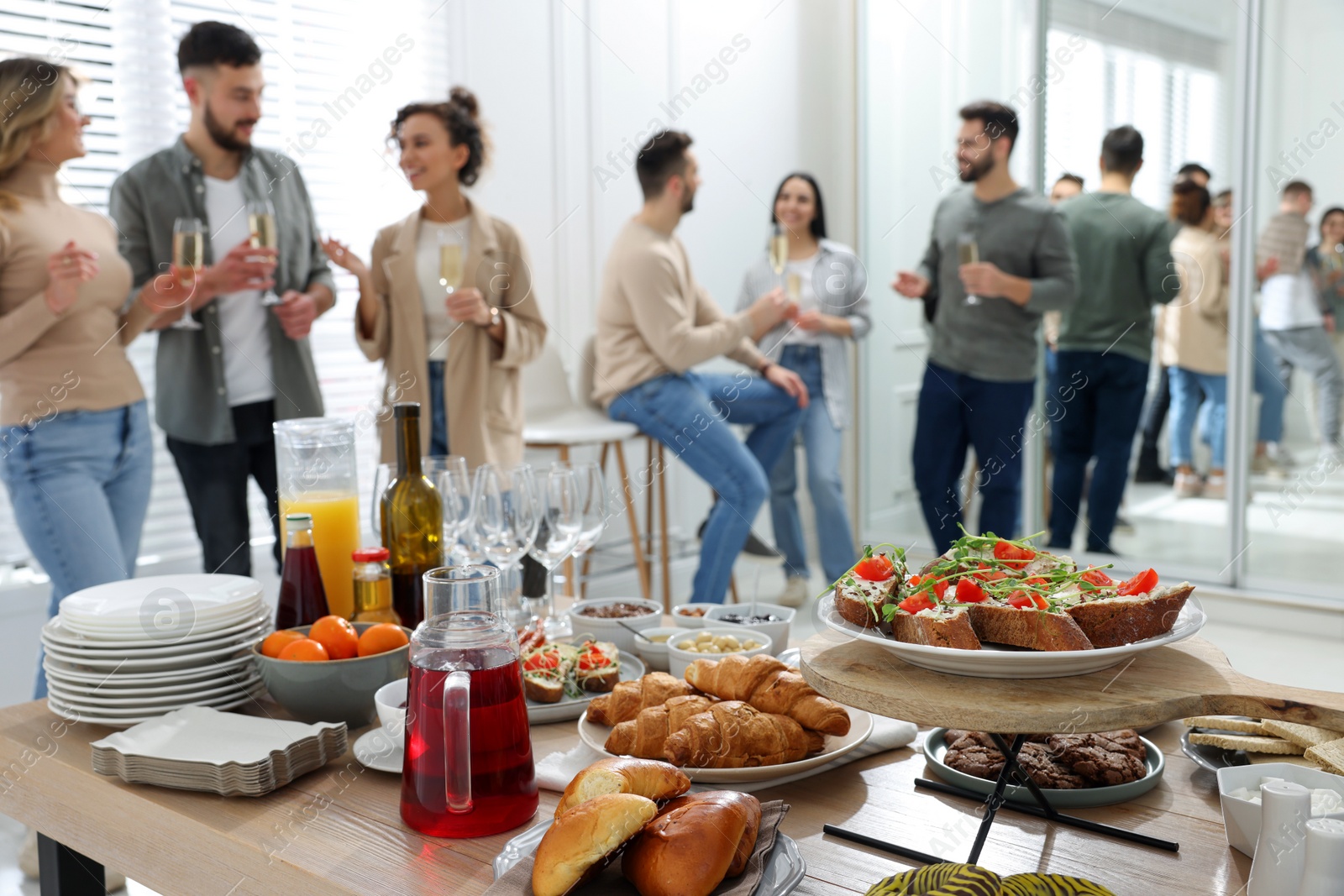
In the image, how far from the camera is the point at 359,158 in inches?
142

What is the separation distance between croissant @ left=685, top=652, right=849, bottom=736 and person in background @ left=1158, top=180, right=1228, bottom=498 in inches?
131

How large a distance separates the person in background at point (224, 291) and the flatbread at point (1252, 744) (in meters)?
2.05

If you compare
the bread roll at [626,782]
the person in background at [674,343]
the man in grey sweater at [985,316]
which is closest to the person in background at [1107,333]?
the man in grey sweater at [985,316]

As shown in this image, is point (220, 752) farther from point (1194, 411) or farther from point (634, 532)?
point (1194, 411)

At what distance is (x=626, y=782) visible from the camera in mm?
886

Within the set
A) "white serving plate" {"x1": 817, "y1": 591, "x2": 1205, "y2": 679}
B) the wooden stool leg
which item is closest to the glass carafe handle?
"white serving plate" {"x1": 817, "y1": 591, "x2": 1205, "y2": 679}

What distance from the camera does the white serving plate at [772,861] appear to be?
33.4 inches

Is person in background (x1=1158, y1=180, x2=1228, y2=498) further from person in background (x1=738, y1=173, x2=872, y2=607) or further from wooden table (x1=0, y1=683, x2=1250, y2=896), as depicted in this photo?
wooden table (x1=0, y1=683, x2=1250, y2=896)

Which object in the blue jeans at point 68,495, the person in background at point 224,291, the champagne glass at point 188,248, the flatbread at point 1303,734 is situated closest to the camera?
the flatbread at point 1303,734

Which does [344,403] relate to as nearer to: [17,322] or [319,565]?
[17,322]

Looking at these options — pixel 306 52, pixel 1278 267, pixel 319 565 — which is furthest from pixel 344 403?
pixel 1278 267

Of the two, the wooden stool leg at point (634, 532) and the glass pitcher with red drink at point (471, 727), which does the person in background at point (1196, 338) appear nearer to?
the wooden stool leg at point (634, 532)

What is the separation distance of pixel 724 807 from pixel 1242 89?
3.86 m

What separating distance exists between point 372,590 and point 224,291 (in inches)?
54.6
